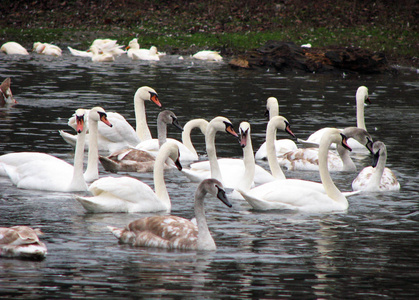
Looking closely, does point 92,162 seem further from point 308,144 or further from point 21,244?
point 308,144

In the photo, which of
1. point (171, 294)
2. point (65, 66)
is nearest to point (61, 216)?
point (171, 294)

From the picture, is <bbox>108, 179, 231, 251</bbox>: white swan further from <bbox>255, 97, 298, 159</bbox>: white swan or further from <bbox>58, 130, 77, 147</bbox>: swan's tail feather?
<bbox>58, 130, 77, 147</bbox>: swan's tail feather

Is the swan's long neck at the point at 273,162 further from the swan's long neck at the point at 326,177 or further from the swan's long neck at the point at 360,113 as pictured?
the swan's long neck at the point at 360,113

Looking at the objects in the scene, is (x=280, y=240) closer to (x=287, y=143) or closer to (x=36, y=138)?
(x=287, y=143)

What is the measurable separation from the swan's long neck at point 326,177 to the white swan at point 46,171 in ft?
11.1

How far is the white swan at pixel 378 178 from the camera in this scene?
11992mm

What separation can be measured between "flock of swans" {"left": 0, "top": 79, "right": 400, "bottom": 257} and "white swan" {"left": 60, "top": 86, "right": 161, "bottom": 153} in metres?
0.02

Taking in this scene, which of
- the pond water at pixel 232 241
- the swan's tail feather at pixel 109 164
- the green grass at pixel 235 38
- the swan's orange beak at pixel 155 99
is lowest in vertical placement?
the pond water at pixel 232 241

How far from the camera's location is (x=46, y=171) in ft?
37.4

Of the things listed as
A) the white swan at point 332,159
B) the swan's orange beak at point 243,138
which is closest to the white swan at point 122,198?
the swan's orange beak at point 243,138

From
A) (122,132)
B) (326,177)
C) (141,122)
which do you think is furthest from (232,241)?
(141,122)

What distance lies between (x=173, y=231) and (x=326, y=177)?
3331mm

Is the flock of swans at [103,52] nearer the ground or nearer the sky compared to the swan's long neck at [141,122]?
nearer the sky

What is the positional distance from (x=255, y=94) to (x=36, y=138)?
29.7 ft
